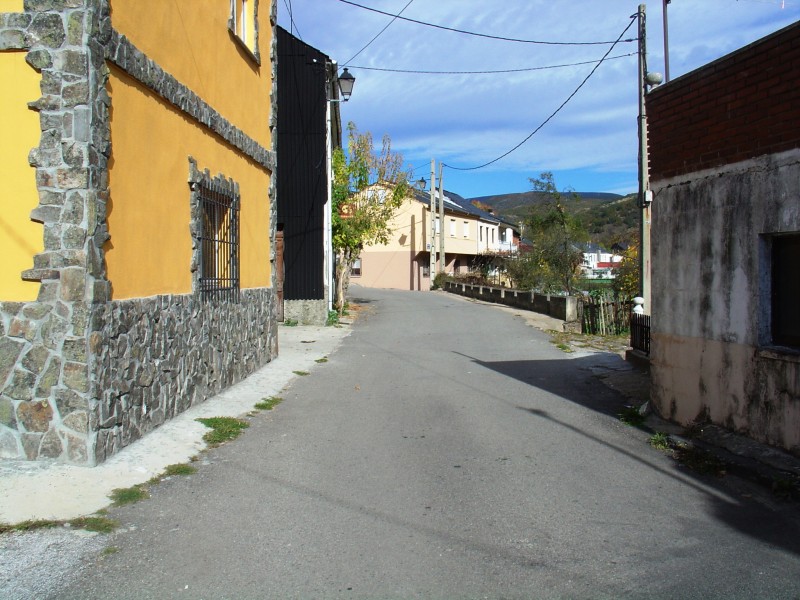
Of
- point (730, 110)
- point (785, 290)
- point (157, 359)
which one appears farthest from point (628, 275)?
point (157, 359)

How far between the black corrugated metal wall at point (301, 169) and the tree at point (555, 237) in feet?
45.7

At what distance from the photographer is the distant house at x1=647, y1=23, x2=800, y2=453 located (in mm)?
6461

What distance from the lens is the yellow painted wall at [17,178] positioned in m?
6.04

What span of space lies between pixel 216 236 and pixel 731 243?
21.3 ft

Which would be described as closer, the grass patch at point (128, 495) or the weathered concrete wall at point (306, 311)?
the grass patch at point (128, 495)

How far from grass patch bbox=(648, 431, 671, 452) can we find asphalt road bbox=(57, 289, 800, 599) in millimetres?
136

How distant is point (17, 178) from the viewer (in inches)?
238

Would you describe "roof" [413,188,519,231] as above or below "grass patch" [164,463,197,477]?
above

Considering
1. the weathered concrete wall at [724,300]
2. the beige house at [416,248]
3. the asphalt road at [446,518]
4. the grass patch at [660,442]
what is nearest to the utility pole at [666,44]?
the weathered concrete wall at [724,300]

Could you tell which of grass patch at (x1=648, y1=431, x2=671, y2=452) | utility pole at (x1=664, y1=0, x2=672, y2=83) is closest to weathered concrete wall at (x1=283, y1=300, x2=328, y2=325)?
utility pole at (x1=664, y1=0, x2=672, y2=83)

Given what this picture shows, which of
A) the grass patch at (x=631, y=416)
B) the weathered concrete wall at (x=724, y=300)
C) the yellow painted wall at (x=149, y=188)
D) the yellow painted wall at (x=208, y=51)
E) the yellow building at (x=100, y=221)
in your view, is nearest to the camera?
the yellow building at (x=100, y=221)

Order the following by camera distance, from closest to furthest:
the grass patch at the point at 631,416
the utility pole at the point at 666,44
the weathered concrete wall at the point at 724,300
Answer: the weathered concrete wall at the point at 724,300
the grass patch at the point at 631,416
the utility pole at the point at 666,44

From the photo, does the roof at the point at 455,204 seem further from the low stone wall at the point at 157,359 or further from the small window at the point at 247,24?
the low stone wall at the point at 157,359

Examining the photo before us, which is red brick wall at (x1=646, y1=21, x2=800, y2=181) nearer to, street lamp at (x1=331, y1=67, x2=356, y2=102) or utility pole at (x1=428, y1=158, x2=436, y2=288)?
street lamp at (x1=331, y1=67, x2=356, y2=102)
